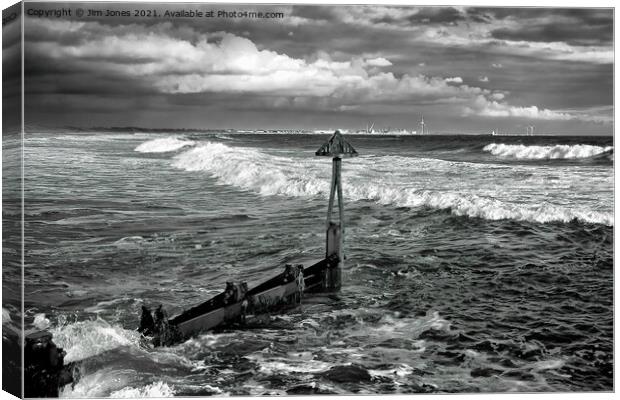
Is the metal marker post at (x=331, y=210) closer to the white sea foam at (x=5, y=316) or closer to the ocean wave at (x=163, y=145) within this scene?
the ocean wave at (x=163, y=145)

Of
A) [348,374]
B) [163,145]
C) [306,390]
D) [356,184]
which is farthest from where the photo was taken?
[356,184]

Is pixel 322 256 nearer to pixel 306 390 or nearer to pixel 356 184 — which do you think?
pixel 356 184

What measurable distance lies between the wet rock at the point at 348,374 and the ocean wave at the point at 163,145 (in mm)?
3341

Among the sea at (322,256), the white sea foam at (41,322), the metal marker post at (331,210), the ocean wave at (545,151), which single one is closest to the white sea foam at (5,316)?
the sea at (322,256)

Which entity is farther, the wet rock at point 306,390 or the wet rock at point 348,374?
the wet rock at point 348,374

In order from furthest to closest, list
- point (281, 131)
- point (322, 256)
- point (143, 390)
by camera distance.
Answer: point (281, 131), point (322, 256), point (143, 390)

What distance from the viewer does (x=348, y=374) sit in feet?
28.3

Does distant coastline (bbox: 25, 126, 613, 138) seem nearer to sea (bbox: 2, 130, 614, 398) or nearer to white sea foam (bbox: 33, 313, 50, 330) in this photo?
sea (bbox: 2, 130, 614, 398)

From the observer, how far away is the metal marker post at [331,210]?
9320 mm

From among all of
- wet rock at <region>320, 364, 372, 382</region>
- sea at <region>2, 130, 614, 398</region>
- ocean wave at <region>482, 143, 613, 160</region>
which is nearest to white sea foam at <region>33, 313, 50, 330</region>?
sea at <region>2, 130, 614, 398</region>

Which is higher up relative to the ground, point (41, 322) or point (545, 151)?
point (545, 151)

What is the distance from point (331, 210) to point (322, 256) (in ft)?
1.86

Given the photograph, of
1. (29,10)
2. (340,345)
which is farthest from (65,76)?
(340,345)

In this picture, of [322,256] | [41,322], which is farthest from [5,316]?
[322,256]
